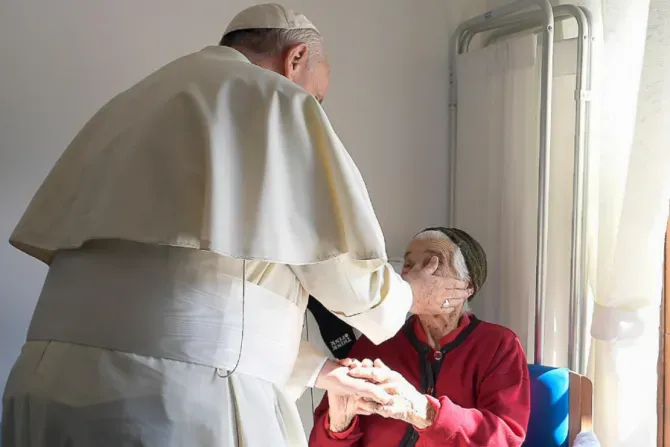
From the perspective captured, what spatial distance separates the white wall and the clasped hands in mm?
900

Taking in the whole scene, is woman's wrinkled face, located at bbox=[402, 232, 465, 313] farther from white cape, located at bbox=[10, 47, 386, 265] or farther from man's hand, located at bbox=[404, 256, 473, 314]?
white cape, located at bbox=[10, 47, 386, 265]

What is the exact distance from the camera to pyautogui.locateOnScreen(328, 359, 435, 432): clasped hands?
4.93 ft

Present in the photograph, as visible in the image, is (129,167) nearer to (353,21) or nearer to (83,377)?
(83,377)

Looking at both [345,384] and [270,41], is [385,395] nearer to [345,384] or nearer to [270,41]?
[345,384]

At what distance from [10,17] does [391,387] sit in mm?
1399

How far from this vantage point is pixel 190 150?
109cm

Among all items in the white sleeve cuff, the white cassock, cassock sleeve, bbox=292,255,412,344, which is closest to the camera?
the white cassock

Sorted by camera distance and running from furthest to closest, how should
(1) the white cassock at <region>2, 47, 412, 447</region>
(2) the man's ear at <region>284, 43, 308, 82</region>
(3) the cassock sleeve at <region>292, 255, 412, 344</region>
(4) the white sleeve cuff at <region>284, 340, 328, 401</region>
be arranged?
1. (4) the white sleeve cuff at <region>284, 340, 328, 401</region>
2. (2) the man's ear at <region>284, 43, 308, 82</region>
3. (3) the cassock sleeve at <region>292, 255, 412, 344</region>
4. (1) the white cassock at <region>2, 47, 412, 447</region>

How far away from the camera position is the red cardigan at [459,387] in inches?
62.9

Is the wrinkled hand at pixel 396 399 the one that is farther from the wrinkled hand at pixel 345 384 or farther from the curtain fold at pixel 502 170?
the curtain fold at pixel 502 170

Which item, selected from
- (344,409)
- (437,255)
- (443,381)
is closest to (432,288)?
(437,255)

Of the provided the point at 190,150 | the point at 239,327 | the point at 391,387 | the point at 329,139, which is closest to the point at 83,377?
the point at 239,327

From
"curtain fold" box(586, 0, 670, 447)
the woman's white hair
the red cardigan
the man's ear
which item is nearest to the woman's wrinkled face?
the woman's white hair

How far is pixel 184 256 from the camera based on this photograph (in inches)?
43.5
